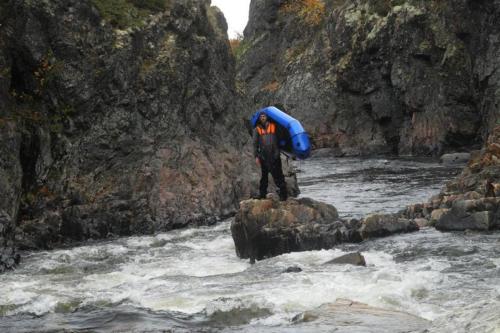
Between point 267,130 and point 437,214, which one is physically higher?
point 267,130

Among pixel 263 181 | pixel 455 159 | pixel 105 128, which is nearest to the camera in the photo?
pixel 263 181

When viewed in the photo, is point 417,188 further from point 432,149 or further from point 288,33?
point 288,33

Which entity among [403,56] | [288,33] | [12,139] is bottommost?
[12,139]

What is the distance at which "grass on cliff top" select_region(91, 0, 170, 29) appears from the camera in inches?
803

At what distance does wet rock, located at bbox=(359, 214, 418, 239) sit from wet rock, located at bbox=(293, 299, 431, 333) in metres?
5.53

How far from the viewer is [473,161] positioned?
1953 centimetres

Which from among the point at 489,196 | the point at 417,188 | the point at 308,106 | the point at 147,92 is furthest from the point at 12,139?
the point at 308,106

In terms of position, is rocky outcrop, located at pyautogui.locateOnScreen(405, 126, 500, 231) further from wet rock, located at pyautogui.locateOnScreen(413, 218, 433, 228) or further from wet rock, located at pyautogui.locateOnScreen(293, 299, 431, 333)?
wet rock, located at pyautogui.locateOnScreen(293, 299, 431, 333)

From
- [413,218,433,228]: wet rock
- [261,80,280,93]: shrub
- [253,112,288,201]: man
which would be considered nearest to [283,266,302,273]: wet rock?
[253,112,288,201]: man

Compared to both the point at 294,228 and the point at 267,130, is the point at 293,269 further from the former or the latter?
the point at 267,130

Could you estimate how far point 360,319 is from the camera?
29.8 ft

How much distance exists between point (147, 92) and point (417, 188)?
34.5 feet

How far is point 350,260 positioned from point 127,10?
12.0m

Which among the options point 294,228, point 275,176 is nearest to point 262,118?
point 275,176
